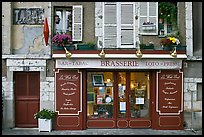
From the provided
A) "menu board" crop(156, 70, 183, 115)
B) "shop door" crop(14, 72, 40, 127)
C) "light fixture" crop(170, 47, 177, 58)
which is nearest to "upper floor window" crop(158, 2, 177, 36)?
"light fixture" crop(170, 47, 177, 58)

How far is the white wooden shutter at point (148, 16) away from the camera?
38.1 feet

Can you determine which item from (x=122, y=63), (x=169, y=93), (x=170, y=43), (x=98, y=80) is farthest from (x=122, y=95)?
(x=170, y=43)

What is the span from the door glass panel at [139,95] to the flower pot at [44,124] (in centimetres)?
300

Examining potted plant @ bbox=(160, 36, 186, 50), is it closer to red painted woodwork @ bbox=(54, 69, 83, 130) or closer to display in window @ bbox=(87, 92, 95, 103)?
display in window @ bbox=(87, 92, 95, 103)

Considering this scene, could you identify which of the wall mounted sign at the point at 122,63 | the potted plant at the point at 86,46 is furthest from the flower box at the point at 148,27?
the potted plant at the point at 86,46

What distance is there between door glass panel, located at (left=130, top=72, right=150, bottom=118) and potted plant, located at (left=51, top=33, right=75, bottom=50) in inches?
99.2

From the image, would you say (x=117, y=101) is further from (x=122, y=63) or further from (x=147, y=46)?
(x=147, y=46)

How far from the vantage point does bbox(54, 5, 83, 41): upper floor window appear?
457 inches

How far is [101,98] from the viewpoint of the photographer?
11.9 meters

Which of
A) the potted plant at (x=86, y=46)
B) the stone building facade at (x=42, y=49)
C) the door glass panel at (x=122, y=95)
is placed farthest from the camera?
the door glass panel at (x=122, y=95)

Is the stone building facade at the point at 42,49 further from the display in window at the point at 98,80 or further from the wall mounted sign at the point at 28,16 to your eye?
the display in window at the point at 98,80

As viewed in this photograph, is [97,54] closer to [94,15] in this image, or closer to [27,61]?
[94,15]

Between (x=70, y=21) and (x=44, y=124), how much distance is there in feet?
12.5

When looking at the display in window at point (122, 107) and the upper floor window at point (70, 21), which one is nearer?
the upper floor window at point (70, 21)
